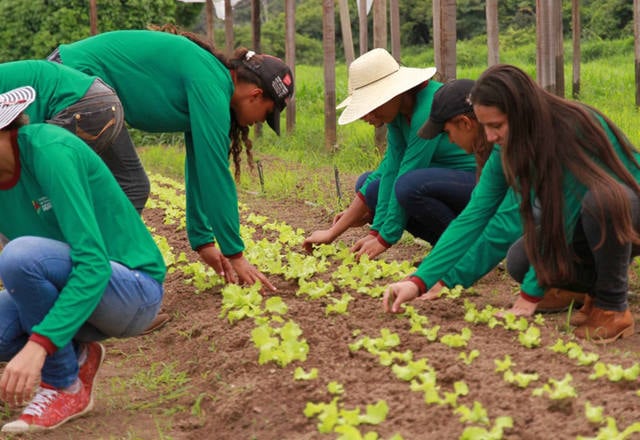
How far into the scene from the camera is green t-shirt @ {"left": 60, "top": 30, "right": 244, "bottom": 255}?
401 cm

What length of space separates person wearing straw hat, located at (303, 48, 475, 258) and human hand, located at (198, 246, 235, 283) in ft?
2.46

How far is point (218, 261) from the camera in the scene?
454 centimetres

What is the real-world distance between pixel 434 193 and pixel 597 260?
1.22 metres

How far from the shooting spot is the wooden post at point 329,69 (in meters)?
8.80

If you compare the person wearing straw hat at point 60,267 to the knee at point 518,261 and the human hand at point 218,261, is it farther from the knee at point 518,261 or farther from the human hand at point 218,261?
the knee at point 518,261

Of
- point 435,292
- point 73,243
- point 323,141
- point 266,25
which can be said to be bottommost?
point 266,25

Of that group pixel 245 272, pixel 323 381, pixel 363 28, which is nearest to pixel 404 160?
pixel 245 272

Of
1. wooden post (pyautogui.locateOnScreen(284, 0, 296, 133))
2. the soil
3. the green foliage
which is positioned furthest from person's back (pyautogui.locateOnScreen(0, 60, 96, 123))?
the green foliage

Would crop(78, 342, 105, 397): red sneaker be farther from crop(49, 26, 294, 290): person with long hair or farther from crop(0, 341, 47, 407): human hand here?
crop(49, 26, 294, 290): person with long hair

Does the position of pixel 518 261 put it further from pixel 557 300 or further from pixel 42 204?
pixel 42 204

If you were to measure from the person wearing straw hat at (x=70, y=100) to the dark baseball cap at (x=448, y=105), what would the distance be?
4.68 ft

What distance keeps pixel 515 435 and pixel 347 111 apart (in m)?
2.59

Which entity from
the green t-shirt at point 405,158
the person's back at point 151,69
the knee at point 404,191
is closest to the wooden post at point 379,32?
the green t-shirt at point 405,158

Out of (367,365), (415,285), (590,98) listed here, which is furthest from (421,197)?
(590,98)
